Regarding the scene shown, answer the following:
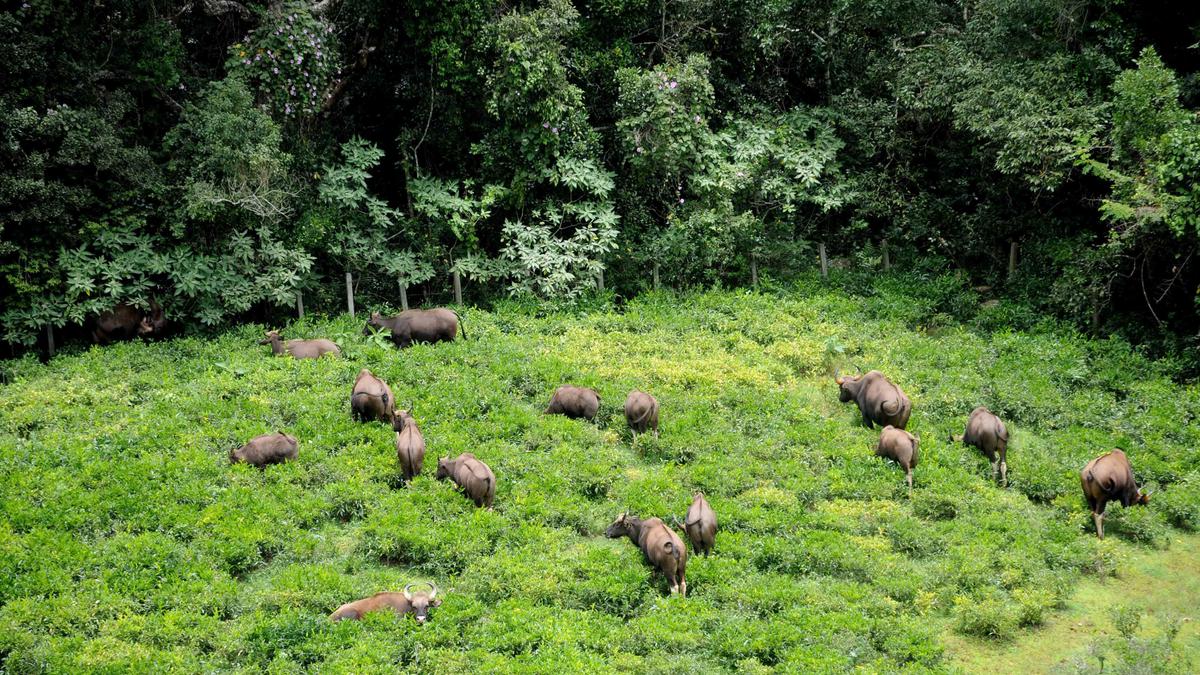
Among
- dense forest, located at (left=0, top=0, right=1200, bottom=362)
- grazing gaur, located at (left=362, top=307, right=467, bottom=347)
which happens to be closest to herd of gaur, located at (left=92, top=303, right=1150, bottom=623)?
grazing gaur, located at (left=362, top=307, right=467, bottom=347)

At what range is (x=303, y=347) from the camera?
19094 millimetres

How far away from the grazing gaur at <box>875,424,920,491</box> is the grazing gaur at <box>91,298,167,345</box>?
1413 centimetres

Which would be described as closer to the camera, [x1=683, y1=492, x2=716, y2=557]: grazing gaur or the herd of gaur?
the herd of gaur

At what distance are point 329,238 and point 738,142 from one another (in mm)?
9404

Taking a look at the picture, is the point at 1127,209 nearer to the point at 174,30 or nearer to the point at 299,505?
the point at 299,505

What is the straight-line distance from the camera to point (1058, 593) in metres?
12.3

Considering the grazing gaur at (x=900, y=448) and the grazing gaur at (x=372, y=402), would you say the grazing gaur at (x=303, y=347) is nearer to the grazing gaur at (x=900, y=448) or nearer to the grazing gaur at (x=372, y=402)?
the grazing gaur at (x=372, y=402)

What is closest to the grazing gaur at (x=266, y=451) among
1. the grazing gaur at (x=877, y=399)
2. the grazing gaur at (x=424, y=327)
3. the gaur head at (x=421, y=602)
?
the gaur head at (x=421, y=602)

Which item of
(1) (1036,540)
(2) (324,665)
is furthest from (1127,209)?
(2) (324,665)

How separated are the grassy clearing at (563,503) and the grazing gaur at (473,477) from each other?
18 cm

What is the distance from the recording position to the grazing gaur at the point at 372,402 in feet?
52.4

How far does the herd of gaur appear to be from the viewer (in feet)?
39.9

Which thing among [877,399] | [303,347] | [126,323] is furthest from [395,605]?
[126,323]

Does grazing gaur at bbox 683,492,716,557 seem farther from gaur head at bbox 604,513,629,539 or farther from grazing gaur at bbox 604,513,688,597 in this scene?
gaur head at bbox 604,513,629,539
